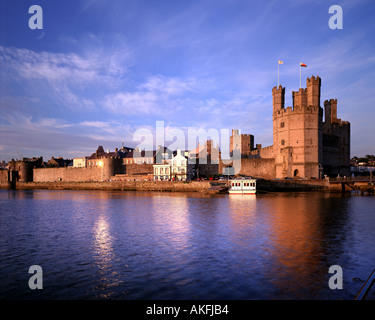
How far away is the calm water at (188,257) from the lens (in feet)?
33.9

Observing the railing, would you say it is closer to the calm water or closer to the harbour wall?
the calm water

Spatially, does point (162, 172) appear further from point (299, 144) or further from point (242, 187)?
point (299, 144)

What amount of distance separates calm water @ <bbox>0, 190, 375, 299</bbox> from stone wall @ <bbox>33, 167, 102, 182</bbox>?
57.0 meters

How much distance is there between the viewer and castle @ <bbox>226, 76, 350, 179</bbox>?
198ft

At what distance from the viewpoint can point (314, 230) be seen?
821 inches

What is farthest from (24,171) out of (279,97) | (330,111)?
(330,111)

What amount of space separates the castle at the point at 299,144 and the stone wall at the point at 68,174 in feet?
130

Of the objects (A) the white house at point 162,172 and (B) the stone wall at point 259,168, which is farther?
(A) the white house at point 162,172

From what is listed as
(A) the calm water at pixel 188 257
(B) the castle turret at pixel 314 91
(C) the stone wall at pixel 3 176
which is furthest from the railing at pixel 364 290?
(C) the stone wall at pixel 3 176

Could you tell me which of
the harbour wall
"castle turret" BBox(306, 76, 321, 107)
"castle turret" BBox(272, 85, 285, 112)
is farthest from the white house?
"castle turret" BBox(306, 76, 321, 107)

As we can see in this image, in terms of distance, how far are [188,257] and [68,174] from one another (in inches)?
3132

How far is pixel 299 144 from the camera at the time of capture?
6072 centimetres

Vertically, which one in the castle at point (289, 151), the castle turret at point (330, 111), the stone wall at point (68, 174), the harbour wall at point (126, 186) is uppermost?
the castle turret at point (330, 111)

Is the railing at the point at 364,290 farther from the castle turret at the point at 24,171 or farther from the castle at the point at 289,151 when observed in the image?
the castle turret at the point at 24,171
